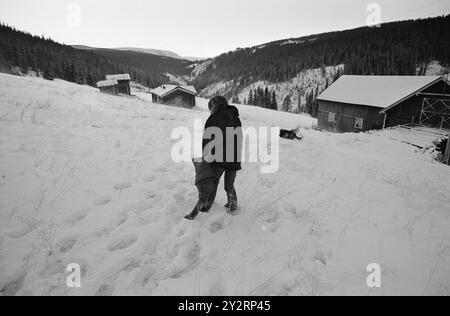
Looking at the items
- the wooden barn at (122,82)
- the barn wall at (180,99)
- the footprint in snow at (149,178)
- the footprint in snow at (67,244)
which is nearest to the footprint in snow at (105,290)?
the footprint in snow at (67,244)

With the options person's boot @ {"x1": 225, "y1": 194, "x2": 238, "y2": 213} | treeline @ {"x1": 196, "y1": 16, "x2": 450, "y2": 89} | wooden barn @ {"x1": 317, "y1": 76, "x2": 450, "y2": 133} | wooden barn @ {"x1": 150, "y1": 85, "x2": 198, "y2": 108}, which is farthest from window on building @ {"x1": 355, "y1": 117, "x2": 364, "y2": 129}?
treeline @ {"x1": 196, "y1": 16, "x2": 450, "y2": 89}

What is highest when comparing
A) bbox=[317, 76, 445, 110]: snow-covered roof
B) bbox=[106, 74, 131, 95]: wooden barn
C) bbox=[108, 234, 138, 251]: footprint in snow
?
bbox=[106, 74, 131, 95]: wooden barn

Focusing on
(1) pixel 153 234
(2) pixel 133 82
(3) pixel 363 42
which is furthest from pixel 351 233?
(3) pixel 363 42

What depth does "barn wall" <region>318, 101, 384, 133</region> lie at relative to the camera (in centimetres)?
2469

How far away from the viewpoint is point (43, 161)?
5289mm

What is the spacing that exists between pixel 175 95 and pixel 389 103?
112ft

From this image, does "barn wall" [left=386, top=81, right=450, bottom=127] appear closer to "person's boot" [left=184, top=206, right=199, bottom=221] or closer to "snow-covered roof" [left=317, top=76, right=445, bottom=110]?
"snow-covered roof" [left=317, top=76, right=445, bottom=110]

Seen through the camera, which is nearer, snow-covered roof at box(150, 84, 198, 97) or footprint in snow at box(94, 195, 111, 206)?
footprint in snow at box(94, 195, 111, 206)

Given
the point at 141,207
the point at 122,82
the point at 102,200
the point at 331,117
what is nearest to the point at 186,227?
the point at 141,207

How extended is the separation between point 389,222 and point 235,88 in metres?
154

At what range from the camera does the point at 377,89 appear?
2680 centimetres

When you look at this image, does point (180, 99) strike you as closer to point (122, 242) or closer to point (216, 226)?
point (216, 226)

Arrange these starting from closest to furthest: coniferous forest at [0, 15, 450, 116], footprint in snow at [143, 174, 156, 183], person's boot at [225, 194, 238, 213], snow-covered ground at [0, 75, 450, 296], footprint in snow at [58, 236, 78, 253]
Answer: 1. snow-covered ground at [0, 75, 450, 296]
2. footprint in snow at [58, 236, 78, 253]
3. person's boot at [225, 194, 238, 213]
4. footprint in snow at [143, 174, 156, 183]
5. coniferous forest at [0, 15, 450, 116]

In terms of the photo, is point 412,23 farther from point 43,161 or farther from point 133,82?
point 43,161
